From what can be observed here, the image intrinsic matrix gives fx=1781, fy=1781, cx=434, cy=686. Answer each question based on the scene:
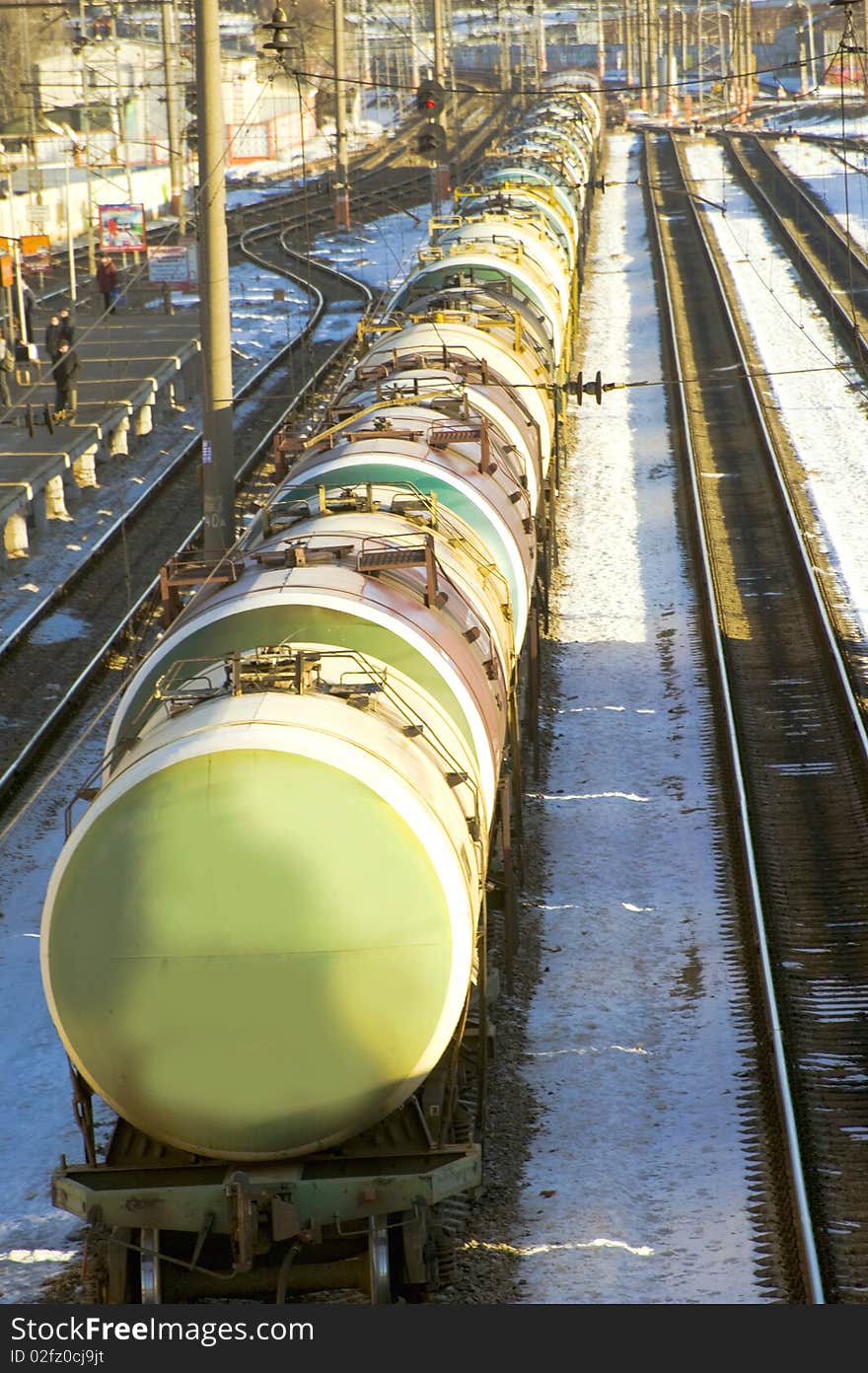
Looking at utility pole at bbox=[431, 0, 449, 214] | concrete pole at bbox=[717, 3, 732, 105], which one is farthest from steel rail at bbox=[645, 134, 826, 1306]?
concrete pole at bbox=[717, 3, 732, 105]

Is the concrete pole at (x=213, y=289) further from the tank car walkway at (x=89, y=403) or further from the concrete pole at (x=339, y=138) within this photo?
the concrete pole at (x=339, y=138)

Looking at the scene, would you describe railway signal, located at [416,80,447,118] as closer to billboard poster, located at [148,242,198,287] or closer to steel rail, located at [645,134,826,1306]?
billboard poster, located at [148,242,198,287]

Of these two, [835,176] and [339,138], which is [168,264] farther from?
[835,176]

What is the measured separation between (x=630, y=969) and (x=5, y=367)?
80.1 feet

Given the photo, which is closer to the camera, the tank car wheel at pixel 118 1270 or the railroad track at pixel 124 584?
the tank car wheel at pixel 118 1270

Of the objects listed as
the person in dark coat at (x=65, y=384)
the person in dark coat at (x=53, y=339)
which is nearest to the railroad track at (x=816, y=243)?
the person in dark coat at (x=65, y=384)

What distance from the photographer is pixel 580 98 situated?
84.1 metres

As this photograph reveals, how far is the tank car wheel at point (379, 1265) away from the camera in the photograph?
408 inches

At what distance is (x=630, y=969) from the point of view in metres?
15.6

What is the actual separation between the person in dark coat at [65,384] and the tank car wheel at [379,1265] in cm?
2463

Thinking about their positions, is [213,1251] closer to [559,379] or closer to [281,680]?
[281,680]

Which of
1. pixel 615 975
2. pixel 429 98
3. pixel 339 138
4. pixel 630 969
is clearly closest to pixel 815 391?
pixel 429 98

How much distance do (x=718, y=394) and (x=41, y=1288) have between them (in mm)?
30811

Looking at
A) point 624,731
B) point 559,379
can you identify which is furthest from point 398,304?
point 624,731
